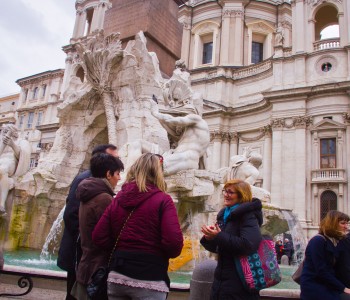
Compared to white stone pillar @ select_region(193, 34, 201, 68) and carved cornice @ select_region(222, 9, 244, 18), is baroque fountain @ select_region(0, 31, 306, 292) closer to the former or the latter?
white stone pillar @ select_region(193, 34, 201, 68)

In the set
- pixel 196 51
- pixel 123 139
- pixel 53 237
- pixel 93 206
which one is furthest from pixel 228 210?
pixel 196 51

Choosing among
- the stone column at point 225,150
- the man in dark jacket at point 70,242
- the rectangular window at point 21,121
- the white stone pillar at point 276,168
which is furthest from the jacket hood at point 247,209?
the rectangular window at point 21,121

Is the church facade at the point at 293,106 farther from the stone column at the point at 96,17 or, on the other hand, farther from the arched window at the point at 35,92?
the arched window at the point at 35,92

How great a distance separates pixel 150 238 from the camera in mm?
2227

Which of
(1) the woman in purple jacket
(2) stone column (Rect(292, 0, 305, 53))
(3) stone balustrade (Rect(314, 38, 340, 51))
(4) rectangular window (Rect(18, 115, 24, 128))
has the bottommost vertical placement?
(1) the woman in purple jacket

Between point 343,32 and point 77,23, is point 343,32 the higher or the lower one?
the lower one

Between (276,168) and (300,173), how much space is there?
1.66 meters

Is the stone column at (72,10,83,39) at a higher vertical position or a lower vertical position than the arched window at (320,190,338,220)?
higher

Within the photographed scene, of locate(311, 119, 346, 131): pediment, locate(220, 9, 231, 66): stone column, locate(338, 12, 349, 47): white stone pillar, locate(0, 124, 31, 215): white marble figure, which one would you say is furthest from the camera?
locate(220, 9, 231, 66): stone column

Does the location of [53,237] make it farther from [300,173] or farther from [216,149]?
[216,149]

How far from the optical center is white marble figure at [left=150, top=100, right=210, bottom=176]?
21.7ft

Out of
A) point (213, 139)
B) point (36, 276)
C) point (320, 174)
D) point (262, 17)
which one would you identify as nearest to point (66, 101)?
point (36, 276)

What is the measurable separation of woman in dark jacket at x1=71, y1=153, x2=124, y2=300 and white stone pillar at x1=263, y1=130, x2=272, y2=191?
74.0 ft

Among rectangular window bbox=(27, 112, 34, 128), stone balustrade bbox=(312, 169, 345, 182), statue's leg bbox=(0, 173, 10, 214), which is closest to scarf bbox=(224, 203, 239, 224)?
statue's leg bbox=(0, 173, 10, 214)
